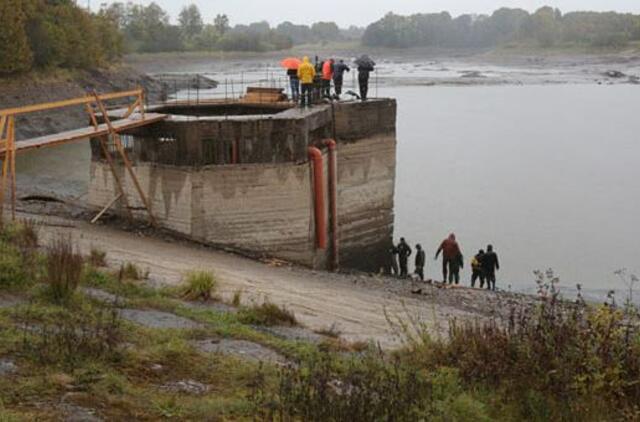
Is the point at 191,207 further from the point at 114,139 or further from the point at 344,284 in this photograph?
the point at 344,284

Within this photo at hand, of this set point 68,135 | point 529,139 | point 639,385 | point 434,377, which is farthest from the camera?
point 529,139

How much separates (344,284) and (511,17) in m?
174

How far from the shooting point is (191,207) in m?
18.2

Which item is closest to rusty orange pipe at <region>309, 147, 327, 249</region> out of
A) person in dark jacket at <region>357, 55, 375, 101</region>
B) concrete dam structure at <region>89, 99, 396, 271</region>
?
concrete dam structure at <region>89, 99, 396, 271</region>

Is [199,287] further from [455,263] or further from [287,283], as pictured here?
[455,263]

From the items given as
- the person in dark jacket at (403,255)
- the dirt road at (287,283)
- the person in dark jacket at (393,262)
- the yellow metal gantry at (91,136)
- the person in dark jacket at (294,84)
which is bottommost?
the person in dark jacket at (393,262)

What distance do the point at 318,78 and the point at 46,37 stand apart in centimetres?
3892

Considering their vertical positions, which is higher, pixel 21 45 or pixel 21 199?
pixel 21 45

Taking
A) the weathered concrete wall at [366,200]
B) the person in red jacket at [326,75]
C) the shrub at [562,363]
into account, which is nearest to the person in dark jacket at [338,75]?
the person in red jacket at [326,75]

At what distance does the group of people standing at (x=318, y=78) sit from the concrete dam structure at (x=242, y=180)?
594 millimetres

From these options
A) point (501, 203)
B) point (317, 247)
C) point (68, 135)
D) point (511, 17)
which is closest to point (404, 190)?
point (501, 203)

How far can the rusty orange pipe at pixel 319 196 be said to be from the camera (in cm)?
1930

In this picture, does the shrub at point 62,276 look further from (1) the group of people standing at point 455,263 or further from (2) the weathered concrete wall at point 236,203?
(1) the group of people standing at point 455,263

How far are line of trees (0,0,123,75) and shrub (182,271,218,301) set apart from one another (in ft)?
133
